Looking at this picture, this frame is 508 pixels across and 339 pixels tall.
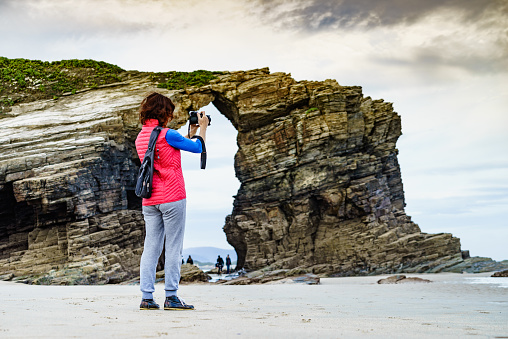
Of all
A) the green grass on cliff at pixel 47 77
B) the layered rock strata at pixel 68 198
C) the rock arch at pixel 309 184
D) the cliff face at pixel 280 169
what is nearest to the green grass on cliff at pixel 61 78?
the green grass on cliff at pixel 47 77

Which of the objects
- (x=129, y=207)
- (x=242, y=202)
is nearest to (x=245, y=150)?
(x=242, y=202)

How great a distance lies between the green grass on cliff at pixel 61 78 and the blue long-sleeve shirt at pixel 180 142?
2556 cm

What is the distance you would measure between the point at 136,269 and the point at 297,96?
48.1ft

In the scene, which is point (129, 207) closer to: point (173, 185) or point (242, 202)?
point (242, 202)

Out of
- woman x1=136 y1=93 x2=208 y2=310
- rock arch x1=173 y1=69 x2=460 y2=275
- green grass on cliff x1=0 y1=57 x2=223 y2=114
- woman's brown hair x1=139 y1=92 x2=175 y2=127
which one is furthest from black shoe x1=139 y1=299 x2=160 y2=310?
green grass on cliff x1=0 y1=57 x2=223 y2=114

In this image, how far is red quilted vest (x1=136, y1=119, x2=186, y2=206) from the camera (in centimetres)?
554

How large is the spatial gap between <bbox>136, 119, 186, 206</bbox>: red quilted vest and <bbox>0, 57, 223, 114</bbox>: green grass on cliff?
25.5 m

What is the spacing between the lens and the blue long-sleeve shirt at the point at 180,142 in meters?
5.58

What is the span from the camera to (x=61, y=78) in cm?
3033

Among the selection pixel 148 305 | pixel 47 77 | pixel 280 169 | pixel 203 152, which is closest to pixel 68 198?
pixel 47 77

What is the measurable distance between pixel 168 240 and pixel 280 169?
26.5 m

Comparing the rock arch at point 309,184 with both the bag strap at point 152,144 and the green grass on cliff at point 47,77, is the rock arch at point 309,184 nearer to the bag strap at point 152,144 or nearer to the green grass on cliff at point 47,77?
the green grass on cliff at point 47,77

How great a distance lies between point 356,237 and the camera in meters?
31.3

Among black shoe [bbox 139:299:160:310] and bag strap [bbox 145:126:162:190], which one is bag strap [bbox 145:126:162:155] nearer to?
bag strap [bbox 145:126:162:190]
